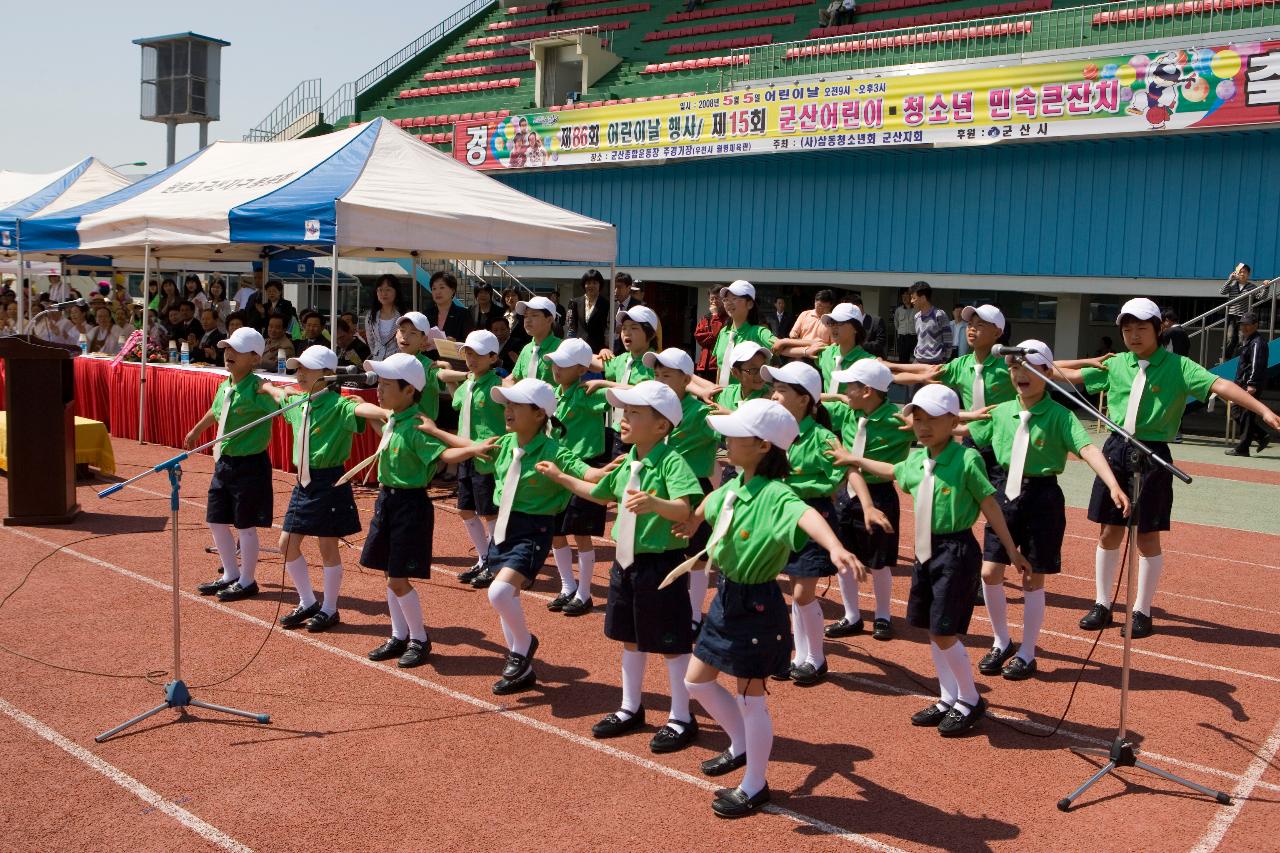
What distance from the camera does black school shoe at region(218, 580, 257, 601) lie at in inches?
322

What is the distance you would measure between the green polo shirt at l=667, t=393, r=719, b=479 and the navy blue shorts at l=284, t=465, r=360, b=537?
7.06 feet

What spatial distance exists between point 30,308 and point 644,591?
19.7 metres

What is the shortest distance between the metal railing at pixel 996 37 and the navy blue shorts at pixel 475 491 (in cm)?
1611

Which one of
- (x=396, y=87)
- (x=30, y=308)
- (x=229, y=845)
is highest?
(x=396, y=87)

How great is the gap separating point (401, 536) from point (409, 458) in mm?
460

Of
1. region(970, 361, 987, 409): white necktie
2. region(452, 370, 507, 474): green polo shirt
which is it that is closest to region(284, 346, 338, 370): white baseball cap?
region(452, 370, 507, 474): green polo shirt

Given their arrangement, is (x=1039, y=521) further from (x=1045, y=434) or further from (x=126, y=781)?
(x=126, y=781)

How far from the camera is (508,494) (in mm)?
6305

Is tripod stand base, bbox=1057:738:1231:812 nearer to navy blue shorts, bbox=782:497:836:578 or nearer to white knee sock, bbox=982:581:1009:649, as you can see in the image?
white knee sock, bbox=982:581:1009:649

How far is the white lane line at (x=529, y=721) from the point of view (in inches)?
191

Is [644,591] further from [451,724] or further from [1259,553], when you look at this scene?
[1259,553]

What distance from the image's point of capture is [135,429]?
51.4 ft

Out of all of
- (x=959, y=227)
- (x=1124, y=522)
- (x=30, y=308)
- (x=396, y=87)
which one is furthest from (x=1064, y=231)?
(x=396, y=87)

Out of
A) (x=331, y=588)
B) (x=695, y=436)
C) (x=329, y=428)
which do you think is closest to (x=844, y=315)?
(x=695, y=436)
